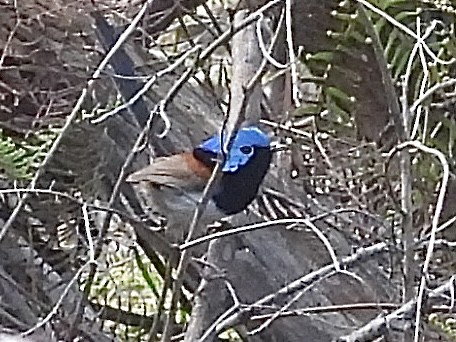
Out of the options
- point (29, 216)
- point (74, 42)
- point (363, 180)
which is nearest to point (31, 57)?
point (74, 42)

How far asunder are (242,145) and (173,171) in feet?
0.40

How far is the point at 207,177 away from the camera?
138 cm

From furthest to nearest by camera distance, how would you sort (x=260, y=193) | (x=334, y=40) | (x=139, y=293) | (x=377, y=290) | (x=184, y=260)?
(x=139, y=293) → (x=334, y=40) → (x=260, y=193) → (x=377, y=290) → (x=184, y=260)

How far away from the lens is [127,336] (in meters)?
1.53

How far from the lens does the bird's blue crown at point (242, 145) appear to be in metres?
1.24

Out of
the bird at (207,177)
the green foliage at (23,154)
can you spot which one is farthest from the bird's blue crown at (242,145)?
the green foliage at (23,154)

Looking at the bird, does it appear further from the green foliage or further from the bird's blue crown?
the green foliage

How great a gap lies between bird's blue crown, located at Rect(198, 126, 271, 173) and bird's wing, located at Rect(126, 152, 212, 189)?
0.03 meters

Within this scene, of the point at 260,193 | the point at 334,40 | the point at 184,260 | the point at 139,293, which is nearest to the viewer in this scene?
the point at 184,260

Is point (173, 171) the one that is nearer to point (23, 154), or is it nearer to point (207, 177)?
point (207, 177)

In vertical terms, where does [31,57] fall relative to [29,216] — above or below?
above

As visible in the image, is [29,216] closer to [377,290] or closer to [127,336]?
[127,336]

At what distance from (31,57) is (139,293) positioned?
53cm

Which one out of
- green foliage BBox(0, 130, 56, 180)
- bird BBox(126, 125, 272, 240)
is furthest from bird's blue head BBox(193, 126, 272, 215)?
green foliage BBox(0, 130, 56, 180)
